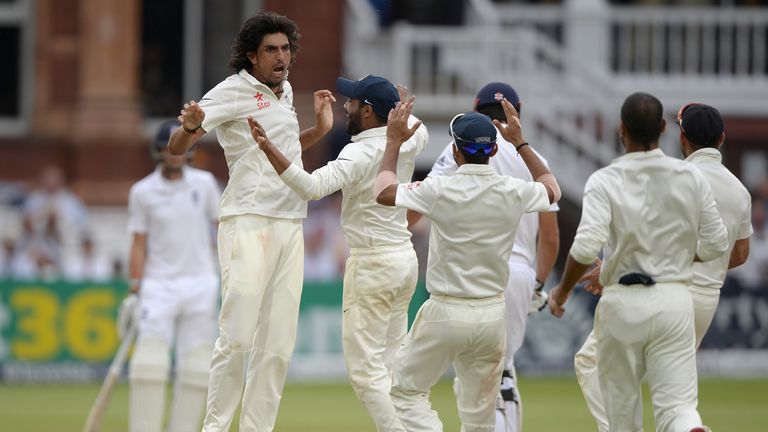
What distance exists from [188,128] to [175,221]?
2.32 meters

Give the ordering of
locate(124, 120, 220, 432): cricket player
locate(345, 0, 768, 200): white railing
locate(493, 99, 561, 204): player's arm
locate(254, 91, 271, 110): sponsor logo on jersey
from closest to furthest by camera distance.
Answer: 1. locate(493, 99, 561, 204): player's arm
2. locate(254, 91, 271, 110): sponsor logo on jersey
3. locate(124, 120, 220, 432): cricket player
4. locate(345, 0, 768, 200): white railing

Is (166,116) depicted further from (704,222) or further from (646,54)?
(704,222)

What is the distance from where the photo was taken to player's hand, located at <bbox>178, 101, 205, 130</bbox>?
7.98 meters

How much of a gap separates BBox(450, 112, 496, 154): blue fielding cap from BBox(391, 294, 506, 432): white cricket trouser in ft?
2.51

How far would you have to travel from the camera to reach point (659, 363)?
7512 mm

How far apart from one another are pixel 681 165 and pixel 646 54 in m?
13.7

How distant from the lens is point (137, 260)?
33.9 ft

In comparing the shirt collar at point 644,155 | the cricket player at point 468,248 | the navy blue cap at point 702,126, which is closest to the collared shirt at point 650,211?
the shirt collar at point 644,155

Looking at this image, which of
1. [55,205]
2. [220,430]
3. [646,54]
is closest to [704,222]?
[220,430]

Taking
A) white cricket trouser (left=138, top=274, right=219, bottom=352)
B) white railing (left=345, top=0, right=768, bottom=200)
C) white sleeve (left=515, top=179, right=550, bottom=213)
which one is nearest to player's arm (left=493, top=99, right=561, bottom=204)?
white sleeve (left=515, top=179, right=550, bottom=213)

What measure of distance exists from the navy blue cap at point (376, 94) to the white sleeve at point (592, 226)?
4.68ft

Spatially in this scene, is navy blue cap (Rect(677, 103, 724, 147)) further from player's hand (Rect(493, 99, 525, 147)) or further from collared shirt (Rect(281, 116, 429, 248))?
collared shirt (Rect(281, 116, 429, 248))

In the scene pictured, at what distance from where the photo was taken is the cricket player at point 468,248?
7.80m

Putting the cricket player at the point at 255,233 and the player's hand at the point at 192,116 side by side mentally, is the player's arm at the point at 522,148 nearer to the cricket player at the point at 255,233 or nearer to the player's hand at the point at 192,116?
the cricket player at the point at 255,233
